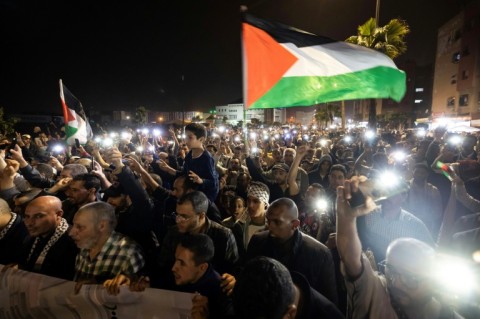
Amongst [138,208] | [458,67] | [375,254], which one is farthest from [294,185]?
[458,67]

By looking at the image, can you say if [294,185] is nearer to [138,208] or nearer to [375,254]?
[375,254]

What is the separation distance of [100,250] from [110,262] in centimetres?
18

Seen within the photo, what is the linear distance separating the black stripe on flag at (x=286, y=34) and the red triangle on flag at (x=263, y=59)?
0.06 m

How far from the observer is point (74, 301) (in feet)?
10.0

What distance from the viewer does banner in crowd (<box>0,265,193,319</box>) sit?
2.88 metres

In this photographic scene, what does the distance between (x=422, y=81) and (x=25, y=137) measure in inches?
4206

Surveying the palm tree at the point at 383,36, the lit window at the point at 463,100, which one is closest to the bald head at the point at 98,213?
the palm tree at the point at 383,36

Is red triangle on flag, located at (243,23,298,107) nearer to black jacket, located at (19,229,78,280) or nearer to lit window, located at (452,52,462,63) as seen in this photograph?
black jacket, located at (19,229,78,280)

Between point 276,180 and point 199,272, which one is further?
point 276,180

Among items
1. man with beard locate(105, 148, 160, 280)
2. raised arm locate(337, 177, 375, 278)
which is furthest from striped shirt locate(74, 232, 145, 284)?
raised arm locate(337, 177, 375, 278)

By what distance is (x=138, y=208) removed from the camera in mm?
3930

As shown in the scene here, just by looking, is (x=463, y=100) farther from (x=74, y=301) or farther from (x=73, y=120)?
(x=74, y=301)

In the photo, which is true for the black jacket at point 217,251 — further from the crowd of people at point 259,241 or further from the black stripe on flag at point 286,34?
the black stripe on flag at point 286,34

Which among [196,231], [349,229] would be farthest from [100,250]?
[349,229]
